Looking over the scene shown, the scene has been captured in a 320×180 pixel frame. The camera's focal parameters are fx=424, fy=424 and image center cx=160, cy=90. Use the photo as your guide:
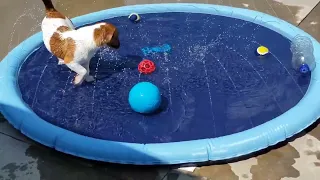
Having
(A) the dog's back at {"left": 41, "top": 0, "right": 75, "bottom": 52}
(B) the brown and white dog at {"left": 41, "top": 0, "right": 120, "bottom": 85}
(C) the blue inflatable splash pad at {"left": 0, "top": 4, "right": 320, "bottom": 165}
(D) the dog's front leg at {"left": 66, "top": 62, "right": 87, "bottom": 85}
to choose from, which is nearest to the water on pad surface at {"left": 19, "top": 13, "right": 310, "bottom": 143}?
(C) the blue inflatable splash pad at {"left": 0, "top": 4, "right": 320, "bottom": 165}

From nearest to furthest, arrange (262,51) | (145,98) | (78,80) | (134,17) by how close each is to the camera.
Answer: (145,98)
(78,80)
(262,51)
(134,17)

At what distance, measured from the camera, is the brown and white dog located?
4.52 m

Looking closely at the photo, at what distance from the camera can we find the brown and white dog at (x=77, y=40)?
4.52 meters

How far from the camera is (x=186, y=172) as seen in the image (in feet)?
13.0

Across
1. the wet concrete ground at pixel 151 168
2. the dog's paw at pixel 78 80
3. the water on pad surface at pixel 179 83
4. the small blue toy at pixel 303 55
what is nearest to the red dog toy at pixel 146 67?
the water on pad surface at pixel 179 83

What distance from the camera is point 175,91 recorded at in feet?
16.2

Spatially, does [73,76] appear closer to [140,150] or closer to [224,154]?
[140,150]

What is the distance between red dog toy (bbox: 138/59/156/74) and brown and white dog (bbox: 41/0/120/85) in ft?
2.11

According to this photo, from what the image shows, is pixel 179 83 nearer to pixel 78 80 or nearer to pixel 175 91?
pixel 175 91

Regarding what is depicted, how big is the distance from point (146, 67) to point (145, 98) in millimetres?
898

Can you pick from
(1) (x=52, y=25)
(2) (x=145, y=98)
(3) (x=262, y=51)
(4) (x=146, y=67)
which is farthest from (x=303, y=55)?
(1) (x=52, y=25)

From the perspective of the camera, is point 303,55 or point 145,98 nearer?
point 145,98

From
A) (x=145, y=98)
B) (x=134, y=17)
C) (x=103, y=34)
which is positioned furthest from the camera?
(x=134, y=17)

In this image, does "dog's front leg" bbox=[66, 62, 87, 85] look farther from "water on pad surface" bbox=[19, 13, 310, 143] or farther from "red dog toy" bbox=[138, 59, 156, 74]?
"red dog toy" bbox=[138, 59, 156, 74]
